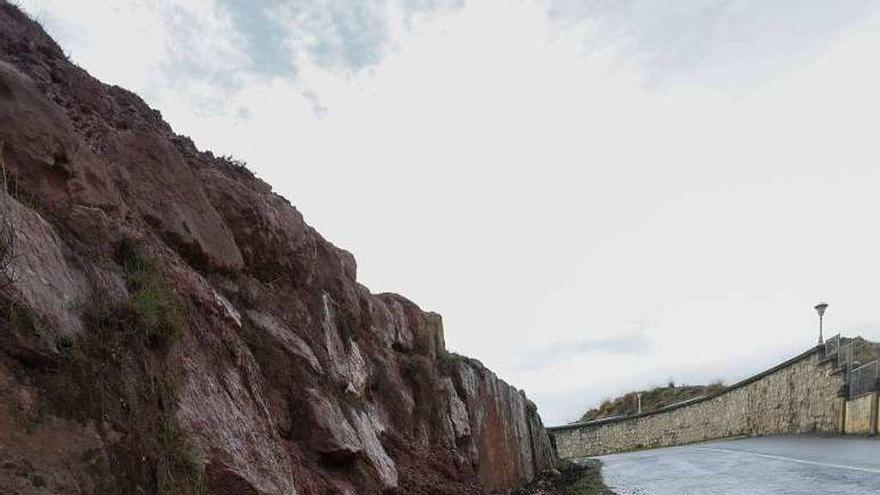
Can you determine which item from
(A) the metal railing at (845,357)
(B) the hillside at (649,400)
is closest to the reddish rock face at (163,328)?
(A) the metal railing at (845,357)

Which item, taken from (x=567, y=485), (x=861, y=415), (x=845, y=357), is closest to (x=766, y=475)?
(x=567, y=485)

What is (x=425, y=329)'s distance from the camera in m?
13.0

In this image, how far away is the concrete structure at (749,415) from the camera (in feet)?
88.8

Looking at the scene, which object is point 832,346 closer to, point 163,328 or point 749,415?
point 749,415

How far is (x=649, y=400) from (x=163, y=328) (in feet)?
209

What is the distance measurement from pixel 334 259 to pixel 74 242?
213 inches

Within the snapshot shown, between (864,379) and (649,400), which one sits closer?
(864,379)

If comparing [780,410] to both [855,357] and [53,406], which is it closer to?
[855,357]

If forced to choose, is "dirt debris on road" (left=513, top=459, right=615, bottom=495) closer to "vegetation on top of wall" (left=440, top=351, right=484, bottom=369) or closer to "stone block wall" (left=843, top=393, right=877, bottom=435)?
"vegetation on top of wall" (left=440, top=351, right=484, bottom=369)

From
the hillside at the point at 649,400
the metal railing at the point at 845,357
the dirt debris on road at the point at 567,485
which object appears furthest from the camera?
the hillside at the point at 649,400

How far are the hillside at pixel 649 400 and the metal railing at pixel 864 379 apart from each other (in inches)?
1092

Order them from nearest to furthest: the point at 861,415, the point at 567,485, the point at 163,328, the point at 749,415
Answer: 1. the point at 163,328
2. the point at 567,485
3. the point at 861,415
4. the point at 749,415

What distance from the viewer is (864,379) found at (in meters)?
23.8

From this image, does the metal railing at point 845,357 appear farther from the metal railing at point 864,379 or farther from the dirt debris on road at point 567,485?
the dirt debris on road at point 567,485
